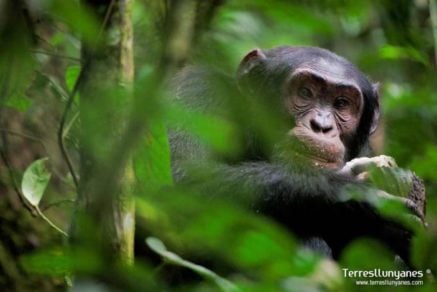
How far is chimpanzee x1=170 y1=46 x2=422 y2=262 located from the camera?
3.88 metres

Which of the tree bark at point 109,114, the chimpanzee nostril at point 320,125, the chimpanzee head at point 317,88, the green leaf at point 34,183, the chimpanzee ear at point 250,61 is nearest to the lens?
the tree bark at point 109,114

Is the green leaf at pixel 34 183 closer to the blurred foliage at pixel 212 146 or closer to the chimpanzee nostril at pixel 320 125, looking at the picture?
the blurred foliage at pixel 212 146

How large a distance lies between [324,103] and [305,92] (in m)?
0.12

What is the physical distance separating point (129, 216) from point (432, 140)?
6.17 feet

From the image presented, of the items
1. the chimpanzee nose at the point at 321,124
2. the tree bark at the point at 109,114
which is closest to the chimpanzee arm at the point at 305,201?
the chimpanzee nose at the point at 321,124

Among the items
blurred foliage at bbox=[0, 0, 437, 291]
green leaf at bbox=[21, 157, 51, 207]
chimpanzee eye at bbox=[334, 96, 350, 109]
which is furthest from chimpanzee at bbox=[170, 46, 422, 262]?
green leaf at bbox=[21, 157, 51, 207]

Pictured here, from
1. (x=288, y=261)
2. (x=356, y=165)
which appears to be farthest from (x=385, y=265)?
(x=356, y=165)

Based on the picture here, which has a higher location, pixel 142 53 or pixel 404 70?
pixel 142 53

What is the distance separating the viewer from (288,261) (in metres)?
1.57

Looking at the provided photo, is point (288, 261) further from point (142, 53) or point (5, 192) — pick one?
point (5, 192)

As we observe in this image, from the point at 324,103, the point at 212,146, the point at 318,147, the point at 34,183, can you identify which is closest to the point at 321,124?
the point at 318,147

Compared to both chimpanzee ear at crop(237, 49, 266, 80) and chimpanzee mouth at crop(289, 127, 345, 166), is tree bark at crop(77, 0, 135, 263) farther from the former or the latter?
chimpanzee ear at crop(237, 49, 266, 80)

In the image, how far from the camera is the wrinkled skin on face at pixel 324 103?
14.3 feet

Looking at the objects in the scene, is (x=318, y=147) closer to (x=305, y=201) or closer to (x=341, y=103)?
(x=305, y=201)
